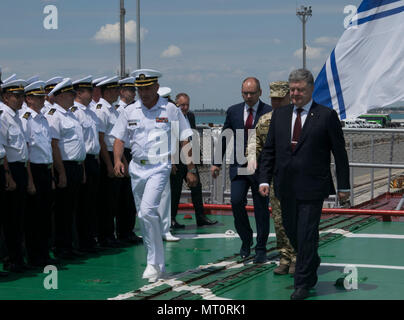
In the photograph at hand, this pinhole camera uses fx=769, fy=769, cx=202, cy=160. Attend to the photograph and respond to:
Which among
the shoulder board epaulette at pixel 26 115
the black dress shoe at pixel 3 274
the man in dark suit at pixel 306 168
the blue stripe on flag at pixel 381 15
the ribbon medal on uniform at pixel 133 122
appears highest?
the blue stripe on flag at pixel 381 15

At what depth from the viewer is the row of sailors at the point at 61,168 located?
26.4 feet

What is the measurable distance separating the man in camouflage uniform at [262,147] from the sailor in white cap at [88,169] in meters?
2.04

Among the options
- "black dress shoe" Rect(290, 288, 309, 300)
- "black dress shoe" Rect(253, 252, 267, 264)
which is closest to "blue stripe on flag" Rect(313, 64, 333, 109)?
"black dress shoe" Rect(253, 252, 267, 264)

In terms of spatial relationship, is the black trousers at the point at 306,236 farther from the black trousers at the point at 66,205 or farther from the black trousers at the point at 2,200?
the black trousers at the point at 66,205

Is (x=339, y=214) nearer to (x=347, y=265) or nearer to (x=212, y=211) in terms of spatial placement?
(x=212, y=211)

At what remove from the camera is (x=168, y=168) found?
788 centimetres

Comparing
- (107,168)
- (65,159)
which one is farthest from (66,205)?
(107,168)

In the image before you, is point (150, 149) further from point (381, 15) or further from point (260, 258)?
point (381, 15)

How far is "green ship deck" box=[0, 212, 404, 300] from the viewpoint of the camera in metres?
7.20

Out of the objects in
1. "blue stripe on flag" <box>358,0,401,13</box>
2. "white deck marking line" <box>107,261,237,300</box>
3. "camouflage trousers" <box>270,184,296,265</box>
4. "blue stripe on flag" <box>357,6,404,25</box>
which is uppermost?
"blue stripe on flag" <box>358,0,401,13</box>

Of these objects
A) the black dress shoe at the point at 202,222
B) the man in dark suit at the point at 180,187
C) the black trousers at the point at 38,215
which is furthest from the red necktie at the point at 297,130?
the black dress shoe at the point at 202,222

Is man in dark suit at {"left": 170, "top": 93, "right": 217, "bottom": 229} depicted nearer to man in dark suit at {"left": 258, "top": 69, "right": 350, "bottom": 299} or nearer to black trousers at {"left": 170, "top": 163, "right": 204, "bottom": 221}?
black trousers at {"left": 170, "top": 163, "right": 204, "bottom": 221}

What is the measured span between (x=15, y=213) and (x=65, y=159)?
1.09 m
